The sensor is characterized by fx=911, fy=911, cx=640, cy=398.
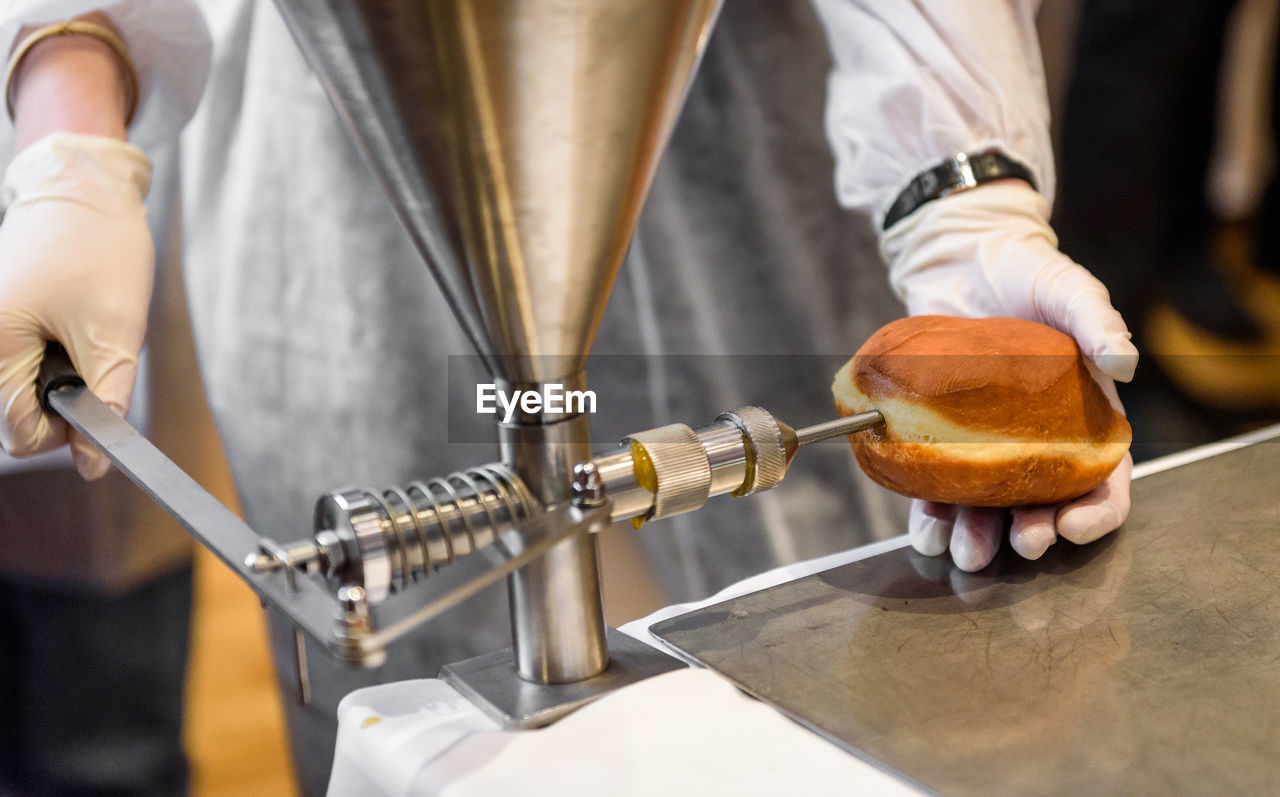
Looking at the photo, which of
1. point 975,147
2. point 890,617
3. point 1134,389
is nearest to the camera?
point 890,617

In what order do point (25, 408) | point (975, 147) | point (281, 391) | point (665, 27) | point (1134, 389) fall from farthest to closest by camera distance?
point (1134, 389) < point (281, 391) < point (975, 147) < point (25, 408) < point (665, 27)

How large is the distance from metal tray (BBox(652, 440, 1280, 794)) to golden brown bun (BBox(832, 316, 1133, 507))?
0.07 metres

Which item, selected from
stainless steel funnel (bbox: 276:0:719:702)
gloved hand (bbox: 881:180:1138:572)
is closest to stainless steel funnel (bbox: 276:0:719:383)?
stainless steel funnel (bbox: 276:0:719:702)

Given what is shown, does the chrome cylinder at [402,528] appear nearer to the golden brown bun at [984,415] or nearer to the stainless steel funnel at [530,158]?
the stainless steel funnel at [530,158]

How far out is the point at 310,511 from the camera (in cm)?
137

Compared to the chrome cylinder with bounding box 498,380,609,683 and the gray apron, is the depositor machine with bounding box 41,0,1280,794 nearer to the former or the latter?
the chrome cylinder with bounding box 498,380,609,683

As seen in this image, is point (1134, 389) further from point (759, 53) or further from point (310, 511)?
point (310, 511)

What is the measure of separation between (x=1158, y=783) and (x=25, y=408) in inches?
32.1

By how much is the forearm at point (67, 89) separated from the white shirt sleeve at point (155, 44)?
0.02 metres

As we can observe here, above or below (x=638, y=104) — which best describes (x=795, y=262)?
below

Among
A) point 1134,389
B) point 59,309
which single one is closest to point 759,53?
point 59,309

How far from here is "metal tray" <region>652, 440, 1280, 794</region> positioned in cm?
44

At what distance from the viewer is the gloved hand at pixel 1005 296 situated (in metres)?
0.65

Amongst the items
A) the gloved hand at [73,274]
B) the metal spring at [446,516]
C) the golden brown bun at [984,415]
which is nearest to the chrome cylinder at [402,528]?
the metal spring at [446,516]
